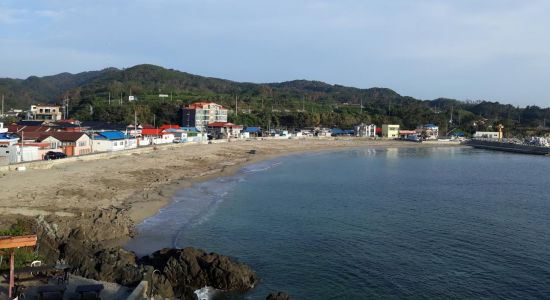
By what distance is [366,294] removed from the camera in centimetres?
1617

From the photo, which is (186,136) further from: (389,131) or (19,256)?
(389,131)

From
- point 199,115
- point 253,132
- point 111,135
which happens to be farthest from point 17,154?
point 253,132

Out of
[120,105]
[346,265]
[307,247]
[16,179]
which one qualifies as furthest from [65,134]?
[120,105]

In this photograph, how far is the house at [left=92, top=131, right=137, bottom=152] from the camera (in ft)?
155

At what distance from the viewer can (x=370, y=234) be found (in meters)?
23.7

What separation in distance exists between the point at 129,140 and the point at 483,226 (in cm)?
3783

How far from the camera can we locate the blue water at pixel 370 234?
56.2 ft

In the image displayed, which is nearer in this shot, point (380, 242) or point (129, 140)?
point (380, 242)

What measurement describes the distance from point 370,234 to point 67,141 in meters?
28.7

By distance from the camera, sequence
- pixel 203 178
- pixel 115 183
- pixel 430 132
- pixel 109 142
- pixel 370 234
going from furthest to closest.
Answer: pixel 430 132 → pixel 109 142 → pixel 203 178 → pixel 115 183 → pixel 370 234

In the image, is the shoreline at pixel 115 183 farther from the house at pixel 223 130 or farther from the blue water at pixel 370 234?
the house at pixel 223 130

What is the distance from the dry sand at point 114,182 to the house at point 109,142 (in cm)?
308

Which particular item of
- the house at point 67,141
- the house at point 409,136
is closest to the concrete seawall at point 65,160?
the house at point 67,141

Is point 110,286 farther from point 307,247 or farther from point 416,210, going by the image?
point 416,210
